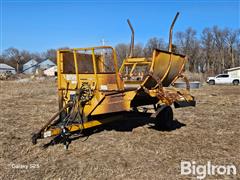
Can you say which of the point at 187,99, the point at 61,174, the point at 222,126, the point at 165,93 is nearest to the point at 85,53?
the point at 165,93

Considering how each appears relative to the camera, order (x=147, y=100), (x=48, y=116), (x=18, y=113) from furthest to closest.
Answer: (x=18, y=113) → (x=48, y=116) → (x=147, y=100)

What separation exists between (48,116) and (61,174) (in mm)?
4931

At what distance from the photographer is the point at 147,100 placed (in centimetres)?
685

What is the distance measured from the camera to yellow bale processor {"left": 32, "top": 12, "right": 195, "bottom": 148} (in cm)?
547

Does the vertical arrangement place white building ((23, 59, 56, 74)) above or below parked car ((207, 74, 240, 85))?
above

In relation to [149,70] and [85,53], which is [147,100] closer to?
[149,70]

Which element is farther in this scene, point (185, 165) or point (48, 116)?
point (48, 116)

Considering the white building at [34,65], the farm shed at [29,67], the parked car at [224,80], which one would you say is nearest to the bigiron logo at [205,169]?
the parked car at [224,80]

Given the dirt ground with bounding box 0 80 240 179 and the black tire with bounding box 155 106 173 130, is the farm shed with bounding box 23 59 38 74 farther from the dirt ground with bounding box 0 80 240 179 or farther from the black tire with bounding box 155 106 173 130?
the black tire with bounding box 155 106 173 130

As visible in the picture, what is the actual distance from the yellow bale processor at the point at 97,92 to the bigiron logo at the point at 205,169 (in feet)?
5.70

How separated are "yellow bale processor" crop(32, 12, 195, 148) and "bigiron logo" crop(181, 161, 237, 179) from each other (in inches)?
68.3

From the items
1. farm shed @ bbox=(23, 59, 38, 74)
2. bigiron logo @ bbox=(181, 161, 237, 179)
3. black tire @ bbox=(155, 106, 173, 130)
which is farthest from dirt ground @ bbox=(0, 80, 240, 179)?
farm shed @ bbox=(23, 59, 38, 74)

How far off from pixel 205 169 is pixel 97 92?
2600 millimetres

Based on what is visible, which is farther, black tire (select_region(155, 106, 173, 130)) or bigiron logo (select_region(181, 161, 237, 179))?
black tire (select_region(155, 106, 173, 130))
